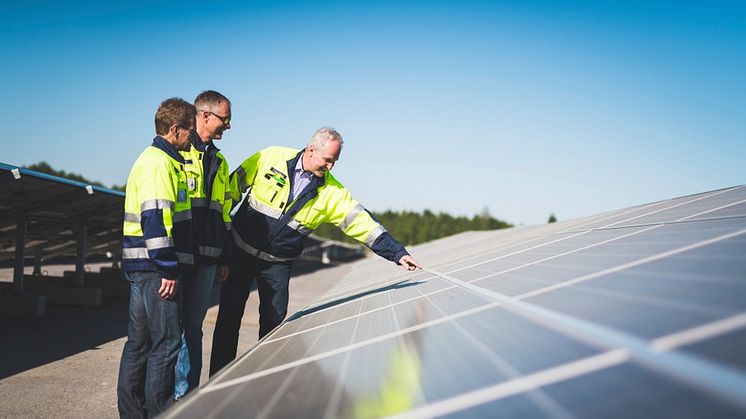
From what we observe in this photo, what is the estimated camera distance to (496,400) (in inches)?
42.6

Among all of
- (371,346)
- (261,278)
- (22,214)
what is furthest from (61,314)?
(371,346)

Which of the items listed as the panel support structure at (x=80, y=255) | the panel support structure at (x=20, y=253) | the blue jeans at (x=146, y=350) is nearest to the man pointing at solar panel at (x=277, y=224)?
the blue jeans at (x=146, y=350)

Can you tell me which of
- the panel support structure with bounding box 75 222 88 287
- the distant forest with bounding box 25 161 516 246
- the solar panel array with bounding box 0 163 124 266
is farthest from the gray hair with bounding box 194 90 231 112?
the distant forest with bounding box 25 161 516 246

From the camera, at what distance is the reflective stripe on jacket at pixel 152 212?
2959 millimetres

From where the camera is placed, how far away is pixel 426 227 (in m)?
102

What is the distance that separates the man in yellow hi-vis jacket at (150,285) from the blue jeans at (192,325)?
1.15 ft

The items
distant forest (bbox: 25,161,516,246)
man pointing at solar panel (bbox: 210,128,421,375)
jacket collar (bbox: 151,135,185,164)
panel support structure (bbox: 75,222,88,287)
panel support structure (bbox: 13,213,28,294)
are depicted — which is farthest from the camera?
distant forest (bbox: 25,161,516,246)

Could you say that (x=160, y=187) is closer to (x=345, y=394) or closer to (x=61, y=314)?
(x=345, y=394)

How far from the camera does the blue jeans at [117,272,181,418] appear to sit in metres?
3.05

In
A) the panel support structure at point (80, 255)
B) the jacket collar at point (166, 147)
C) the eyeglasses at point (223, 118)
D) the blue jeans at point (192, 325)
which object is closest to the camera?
the jacket collar at point (166, 147)

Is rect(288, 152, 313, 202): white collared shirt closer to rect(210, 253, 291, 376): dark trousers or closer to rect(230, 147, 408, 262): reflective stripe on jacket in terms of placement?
rect(230, 147, 408, 262): reflective stripe on jacket

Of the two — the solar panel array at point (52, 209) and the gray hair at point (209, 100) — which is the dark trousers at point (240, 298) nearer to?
the gray hair at point (209, 100)

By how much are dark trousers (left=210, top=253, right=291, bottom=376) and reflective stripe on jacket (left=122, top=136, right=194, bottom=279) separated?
973 mm

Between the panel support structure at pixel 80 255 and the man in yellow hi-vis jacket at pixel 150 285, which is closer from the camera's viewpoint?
the man in yellow hi-vis jacket at pixel 150 285
